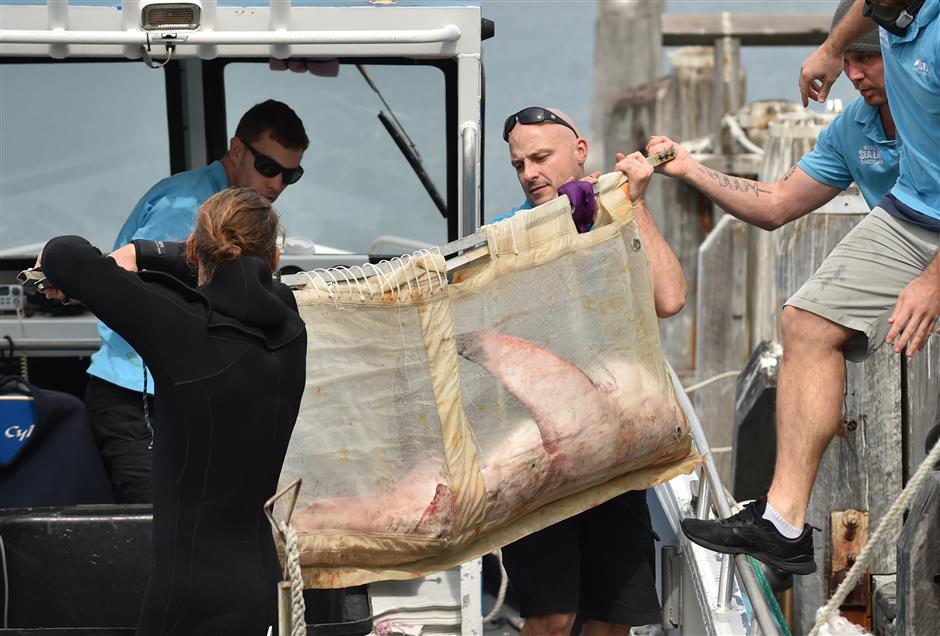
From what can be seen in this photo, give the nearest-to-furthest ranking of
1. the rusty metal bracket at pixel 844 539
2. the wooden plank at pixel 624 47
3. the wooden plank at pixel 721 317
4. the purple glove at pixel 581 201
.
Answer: the purple glove at pixel 581 201 → the rusty metal bracket at pixel 844 539 → the wooden plank at pixel 721 317 → the wooden plank at pixel 624 47

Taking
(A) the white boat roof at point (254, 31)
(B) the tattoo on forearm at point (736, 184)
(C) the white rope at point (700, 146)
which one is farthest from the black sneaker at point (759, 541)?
(C) the white rope at point (700, 146)

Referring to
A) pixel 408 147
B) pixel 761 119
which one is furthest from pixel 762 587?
pixel 761 119

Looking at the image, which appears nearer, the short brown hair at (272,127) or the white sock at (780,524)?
the white sock at (780,524)

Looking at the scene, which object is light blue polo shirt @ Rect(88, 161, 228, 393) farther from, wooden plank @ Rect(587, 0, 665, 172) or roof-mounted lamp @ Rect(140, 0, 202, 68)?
wooden plank @ Rect(587, 0, 665, 172)

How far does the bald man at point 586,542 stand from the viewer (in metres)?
3.80

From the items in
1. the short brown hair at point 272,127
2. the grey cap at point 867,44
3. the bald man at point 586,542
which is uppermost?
the grey cap at point 867,44

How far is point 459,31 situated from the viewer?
4.30m

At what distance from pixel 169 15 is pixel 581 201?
1485 mm

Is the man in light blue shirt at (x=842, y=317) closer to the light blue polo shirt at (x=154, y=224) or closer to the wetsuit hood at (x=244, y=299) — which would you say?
the wetsuit hood at (x=244, y=299)

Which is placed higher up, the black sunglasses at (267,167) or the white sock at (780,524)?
the black sunglasses at (267,167)

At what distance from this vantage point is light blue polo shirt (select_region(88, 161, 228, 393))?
4.44 m

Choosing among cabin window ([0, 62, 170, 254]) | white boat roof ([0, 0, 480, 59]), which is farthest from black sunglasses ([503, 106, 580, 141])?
cabin window ([0, 62, 170, 254])

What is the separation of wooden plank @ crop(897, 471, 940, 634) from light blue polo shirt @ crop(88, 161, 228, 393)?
2.44 m

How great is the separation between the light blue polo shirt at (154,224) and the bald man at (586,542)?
1145mm
